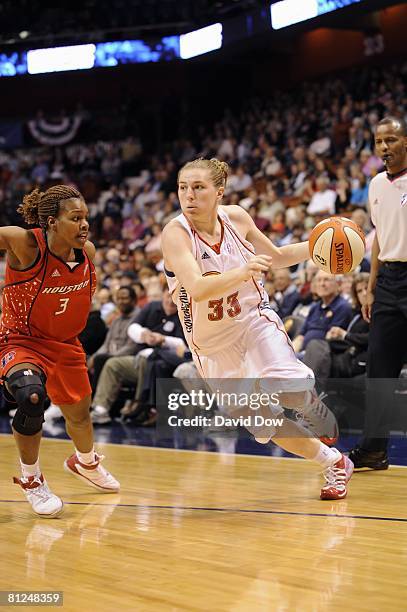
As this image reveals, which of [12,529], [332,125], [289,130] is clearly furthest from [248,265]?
[289,130]

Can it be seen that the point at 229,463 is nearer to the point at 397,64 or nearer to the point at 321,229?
the point at 321,229

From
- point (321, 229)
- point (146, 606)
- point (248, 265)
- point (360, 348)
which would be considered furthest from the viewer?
point (360, 348)

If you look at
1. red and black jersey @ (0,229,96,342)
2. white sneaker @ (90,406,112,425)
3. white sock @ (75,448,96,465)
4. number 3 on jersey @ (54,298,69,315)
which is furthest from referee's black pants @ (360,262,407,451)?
white sneaker @ (90,406,112,425)

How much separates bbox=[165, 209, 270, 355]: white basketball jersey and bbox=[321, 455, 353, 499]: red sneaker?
88 centimetres

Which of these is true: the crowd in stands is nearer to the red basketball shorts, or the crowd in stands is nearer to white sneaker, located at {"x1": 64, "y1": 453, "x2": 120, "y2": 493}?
white sneaker, located at {"x1": 64, "y1": 453, "x2": 120, "y2": 493}

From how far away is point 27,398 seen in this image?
13.9 feet

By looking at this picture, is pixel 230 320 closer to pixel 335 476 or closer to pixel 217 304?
pixel 217 304

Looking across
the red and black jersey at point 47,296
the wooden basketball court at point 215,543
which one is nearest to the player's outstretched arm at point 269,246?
the red and black jersey at point 47,296

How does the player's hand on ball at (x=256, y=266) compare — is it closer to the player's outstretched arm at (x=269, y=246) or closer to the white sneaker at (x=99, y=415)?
the player's outstretched arm at (x=269, y=246)

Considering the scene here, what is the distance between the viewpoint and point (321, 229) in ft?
14.5

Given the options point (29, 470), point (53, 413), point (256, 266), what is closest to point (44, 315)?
point (29, 470)

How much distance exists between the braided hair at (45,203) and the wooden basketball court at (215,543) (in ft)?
5.12

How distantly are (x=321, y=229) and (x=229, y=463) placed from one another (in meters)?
2.31

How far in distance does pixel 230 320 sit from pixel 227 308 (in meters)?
0.06
